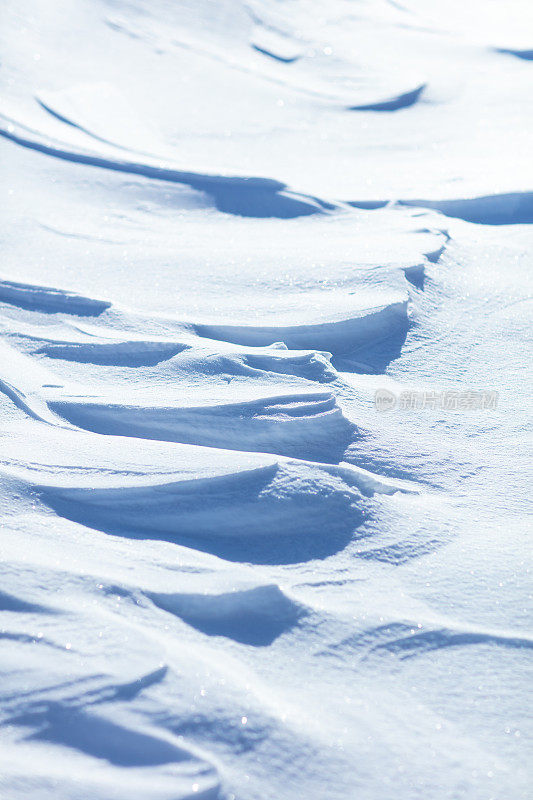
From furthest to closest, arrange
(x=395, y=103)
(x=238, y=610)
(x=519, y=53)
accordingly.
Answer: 1. (x=519, y=53)
2. (x=395, y=103)
3. (x=238, y=610)

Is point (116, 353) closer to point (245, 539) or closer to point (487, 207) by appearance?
point (245, 539)

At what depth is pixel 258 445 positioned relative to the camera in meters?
1.11

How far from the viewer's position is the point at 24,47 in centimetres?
230

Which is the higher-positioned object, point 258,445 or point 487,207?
point 487,207

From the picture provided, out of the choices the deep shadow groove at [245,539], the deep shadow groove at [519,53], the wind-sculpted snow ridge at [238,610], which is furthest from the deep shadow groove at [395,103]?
the wind-sculpted snow ridge at [238,610]

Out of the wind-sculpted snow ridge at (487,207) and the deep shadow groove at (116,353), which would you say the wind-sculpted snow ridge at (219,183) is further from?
the deep shadow groove at (116,353)

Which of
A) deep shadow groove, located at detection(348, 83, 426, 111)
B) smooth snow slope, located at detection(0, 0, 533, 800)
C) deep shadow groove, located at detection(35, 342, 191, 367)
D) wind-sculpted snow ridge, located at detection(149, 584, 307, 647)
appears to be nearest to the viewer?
smooth snow slope, located at detection(0, 0, 533, 800)

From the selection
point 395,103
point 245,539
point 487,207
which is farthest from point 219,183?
point 245,539

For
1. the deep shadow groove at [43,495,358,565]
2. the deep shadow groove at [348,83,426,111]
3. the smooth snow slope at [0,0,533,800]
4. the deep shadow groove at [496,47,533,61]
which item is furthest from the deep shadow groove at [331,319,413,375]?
the deep shadow groove at [496,47,533,61]

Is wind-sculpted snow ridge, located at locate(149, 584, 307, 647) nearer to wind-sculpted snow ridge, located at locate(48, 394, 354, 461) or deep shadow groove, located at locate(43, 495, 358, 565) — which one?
deep shadow groove, located at locate(43, 495, 358, 565)

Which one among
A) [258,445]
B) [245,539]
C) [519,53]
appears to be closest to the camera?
[245,539]

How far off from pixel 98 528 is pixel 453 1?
9.99 ft

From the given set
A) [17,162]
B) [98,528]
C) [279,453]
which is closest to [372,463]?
[279,453]

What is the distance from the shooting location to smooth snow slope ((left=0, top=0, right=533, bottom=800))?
751 mm
